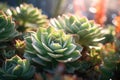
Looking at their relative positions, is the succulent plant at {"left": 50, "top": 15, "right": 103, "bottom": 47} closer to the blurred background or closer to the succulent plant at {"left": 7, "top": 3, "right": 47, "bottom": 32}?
the succulent plant at {"left": 7, "top": 3, "right": 47, "bottom": 32}

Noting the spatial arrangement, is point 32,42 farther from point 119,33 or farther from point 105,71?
point 119,33

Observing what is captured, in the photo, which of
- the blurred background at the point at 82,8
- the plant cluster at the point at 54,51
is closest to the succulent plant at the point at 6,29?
the plant cluster at the point at 54,51

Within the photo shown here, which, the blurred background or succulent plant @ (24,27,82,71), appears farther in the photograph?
the blurred background

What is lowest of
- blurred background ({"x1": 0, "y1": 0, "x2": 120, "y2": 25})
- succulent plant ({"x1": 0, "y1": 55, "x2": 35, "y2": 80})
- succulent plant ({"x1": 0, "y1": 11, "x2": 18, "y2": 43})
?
succulent plant ({"x1": 0, "y1": 55, "x2": 35, "y2": 80})

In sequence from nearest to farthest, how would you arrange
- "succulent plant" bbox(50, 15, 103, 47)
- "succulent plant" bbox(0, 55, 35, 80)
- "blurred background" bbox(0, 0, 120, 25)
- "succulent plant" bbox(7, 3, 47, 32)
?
1. "succulent plant" bbox(0, 55, 35, 80)
2. "succulent plant" bbox(50, 15, 103, 47)
3. "succulent plant" bbox(7, 3, 47, 32)
4. "blurred background" bbox(0, 0, 120, 25)

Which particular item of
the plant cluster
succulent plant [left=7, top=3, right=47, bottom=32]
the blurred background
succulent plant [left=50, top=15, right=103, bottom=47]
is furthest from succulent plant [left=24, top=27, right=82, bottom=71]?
the blurred background

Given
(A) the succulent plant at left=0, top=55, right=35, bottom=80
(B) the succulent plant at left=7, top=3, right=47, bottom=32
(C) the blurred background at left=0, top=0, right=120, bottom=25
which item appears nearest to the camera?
(A) the succulent plant at left=0, top=55, right=35, bottom=80

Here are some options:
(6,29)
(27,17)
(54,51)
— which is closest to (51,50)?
(54,51)

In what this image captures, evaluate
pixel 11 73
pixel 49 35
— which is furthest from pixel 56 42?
pixel 11 73
